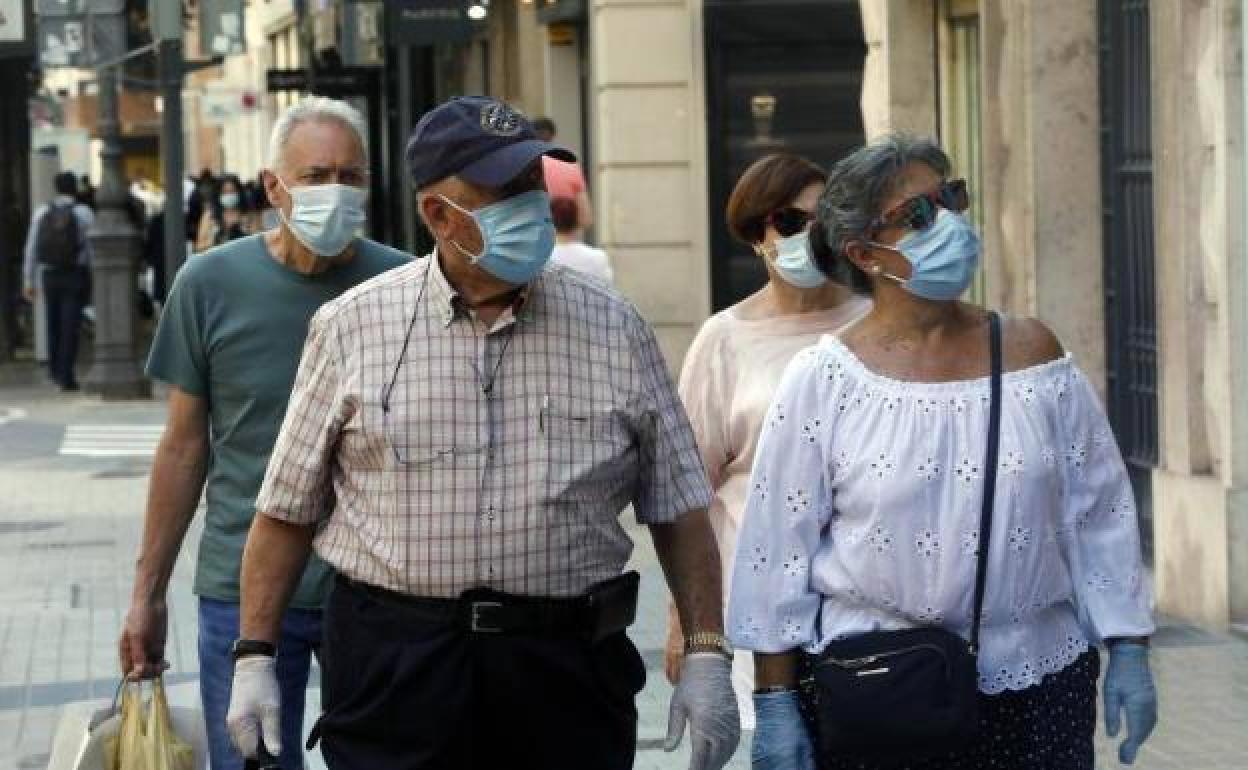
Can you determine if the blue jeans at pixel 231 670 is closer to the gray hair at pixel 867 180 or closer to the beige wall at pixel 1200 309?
the gray hair at pixel 867 180

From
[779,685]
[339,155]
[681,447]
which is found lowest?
[779,685]

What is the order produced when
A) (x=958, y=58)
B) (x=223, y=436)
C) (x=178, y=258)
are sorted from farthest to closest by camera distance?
(x=178, y=258)
(x=958, y=58)
(x=223, y=436)

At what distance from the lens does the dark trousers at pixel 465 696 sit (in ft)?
15.5

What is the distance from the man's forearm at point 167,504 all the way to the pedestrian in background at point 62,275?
68.9ft

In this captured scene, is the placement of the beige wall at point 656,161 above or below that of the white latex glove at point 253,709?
above

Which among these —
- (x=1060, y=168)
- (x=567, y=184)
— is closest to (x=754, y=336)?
(x=567, y=184)

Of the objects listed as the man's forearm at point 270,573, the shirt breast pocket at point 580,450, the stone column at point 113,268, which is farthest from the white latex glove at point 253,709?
the stone column at point 113,268

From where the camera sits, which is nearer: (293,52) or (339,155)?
(339,155)

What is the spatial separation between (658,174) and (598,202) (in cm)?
70

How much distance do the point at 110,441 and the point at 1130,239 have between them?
34.7 feet

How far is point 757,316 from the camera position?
7109 mm

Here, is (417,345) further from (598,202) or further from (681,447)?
(598,202)

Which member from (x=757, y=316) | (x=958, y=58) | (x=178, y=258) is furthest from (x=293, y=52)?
(x=757, y=316)

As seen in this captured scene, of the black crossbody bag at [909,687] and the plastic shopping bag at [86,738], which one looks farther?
the plastic shopping bag at [86,738]
